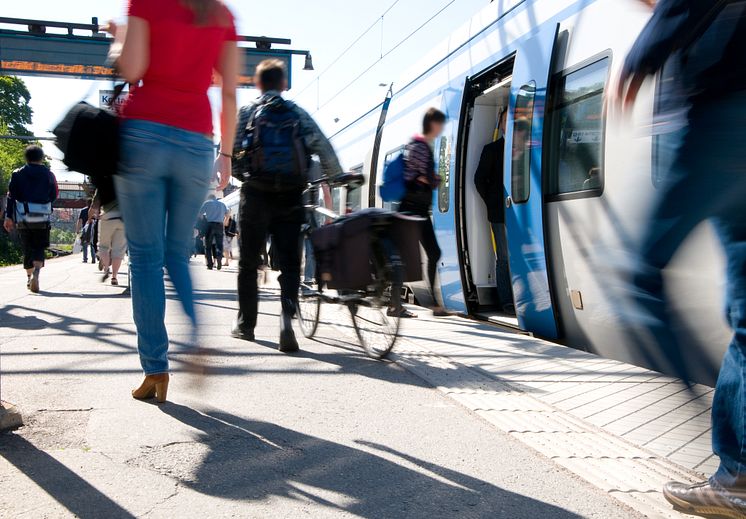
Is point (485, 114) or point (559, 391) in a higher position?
point (485, 114)

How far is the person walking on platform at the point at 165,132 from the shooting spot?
2.92 metres

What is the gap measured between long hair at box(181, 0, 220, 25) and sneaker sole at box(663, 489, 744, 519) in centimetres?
253

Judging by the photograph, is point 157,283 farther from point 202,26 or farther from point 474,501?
point 474,501

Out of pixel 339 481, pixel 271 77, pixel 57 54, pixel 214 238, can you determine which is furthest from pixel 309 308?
pixel 57 54

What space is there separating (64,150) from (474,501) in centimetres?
211

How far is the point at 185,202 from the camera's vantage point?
10.2ft

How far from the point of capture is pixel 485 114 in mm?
7371

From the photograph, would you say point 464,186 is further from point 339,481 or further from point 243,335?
point 339,481

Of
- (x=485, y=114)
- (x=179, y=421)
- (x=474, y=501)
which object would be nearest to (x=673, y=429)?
(x=474, y=501)

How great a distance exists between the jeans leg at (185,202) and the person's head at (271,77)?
191 centimetres

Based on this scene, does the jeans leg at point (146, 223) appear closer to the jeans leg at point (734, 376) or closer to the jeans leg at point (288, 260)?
the jeans leg at point (288, 260)

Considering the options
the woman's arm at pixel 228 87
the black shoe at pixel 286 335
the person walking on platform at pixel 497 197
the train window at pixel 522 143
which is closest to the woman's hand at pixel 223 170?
the woman's arm at pixel 228 87

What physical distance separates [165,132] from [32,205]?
7325 mm

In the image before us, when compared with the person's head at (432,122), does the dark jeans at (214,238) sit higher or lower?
lower
